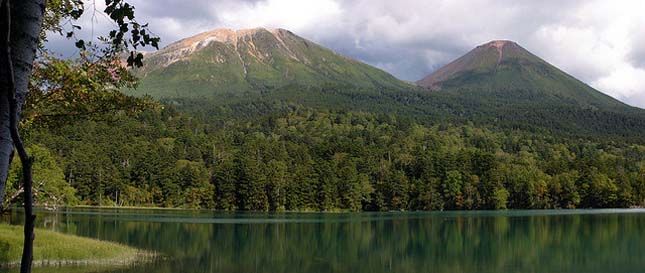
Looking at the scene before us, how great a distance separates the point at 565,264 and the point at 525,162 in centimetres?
13185

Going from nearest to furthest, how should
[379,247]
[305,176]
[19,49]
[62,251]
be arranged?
[19,49]
[62,251]
[379,247]
[305,176]

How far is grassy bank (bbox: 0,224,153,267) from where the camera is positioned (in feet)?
102

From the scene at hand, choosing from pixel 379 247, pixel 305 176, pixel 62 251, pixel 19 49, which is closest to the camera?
pixel 19 49

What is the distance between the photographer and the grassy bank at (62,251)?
31.0 m

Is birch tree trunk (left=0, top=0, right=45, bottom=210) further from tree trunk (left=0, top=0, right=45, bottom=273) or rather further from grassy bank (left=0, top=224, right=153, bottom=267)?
grassy bank (left=0, top=224, right=153, bottom=267)

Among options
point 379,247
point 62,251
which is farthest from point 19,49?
point 379,247

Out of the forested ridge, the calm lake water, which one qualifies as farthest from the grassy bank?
the forested ridge

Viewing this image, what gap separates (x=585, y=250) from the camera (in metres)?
50.8

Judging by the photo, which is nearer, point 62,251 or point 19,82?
point 19,82

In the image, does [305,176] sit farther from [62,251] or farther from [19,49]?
[19,49]

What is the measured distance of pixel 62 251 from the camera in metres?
34.2

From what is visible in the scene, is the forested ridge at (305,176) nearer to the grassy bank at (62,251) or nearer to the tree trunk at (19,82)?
the grassy bank at (62,251)

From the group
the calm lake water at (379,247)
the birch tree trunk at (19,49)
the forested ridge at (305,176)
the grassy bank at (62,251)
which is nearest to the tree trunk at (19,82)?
the birch tree trunk at (19,49)

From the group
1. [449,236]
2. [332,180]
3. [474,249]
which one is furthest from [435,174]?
[474,249]
